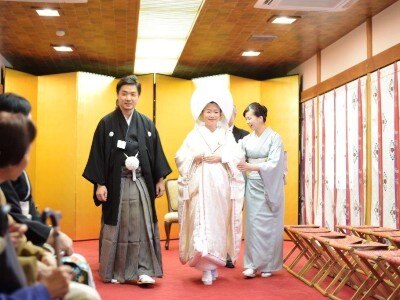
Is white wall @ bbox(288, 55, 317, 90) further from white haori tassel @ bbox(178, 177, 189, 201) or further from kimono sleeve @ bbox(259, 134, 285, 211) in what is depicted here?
white haori tassel @ bbox(178, 177, 189, 201)

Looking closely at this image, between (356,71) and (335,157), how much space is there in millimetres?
1182

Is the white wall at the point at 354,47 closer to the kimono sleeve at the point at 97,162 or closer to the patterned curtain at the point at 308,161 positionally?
the patterned curtain at the point at 308,161

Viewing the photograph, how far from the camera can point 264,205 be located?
5.20 meters

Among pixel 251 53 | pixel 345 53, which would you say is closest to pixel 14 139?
pixel 345 53

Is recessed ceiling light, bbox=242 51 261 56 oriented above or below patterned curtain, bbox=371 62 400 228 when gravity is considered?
above

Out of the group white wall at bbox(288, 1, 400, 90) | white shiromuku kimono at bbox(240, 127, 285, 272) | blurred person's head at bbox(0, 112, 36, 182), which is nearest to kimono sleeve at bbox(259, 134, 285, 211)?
white shiromuku kimono at bbox(240, 127, 285, 272)

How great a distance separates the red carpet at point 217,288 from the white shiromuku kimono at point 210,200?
212 millimetres

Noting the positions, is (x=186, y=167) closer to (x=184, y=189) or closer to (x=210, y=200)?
(x=184, y=189)

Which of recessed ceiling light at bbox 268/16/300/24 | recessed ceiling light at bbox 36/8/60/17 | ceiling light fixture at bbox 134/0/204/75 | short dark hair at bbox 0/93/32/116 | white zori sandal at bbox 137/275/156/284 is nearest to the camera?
short dark hair at bbox 0/93/32/116

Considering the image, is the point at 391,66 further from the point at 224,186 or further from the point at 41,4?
the point at 41,4

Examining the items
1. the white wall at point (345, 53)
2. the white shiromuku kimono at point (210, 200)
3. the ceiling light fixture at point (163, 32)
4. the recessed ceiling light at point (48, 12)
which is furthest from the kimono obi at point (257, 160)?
the recessed ceiling light at point (48, 12)

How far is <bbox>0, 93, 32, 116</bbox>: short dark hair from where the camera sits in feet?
7.68

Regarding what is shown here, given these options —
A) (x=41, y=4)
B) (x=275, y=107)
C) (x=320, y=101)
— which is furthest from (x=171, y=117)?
(x=41, y=4)

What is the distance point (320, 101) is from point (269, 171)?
2.92 m
